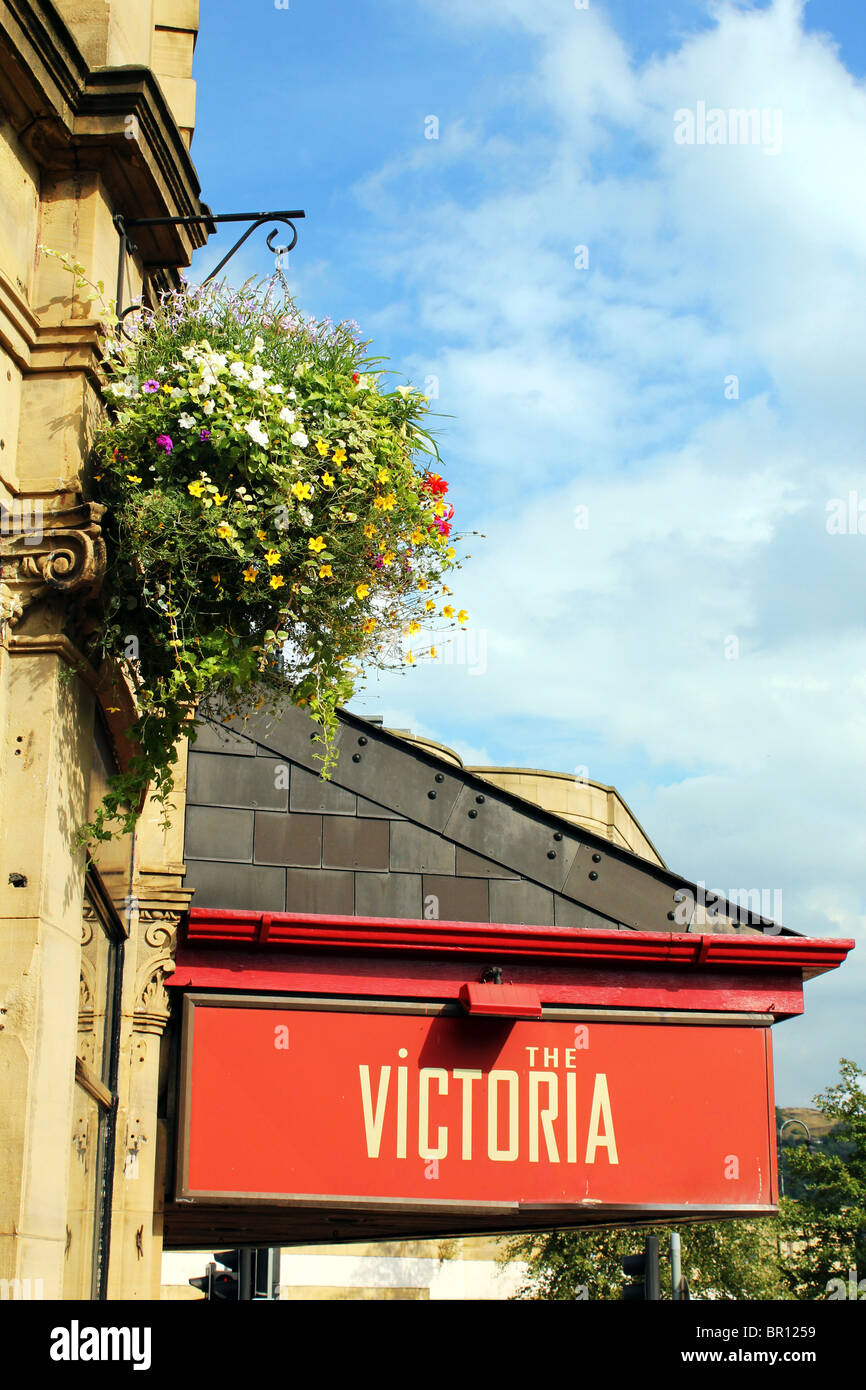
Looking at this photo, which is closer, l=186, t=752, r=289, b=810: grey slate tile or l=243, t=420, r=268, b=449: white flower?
l=243, t=420, r=268, b=449: white flower

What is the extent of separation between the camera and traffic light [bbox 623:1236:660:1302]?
1199 centimetres

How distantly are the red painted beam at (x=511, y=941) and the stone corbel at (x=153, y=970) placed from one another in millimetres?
211

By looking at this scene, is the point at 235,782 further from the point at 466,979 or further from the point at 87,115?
the point at 87,115

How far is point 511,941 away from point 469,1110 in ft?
4.03

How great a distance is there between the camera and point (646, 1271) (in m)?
12.1

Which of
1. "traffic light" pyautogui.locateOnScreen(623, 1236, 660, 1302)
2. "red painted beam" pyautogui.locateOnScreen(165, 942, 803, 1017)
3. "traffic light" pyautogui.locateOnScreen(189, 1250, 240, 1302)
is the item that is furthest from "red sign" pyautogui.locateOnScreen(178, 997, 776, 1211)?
"traffic light" pyautogui.locateOnScreen(189, 1250, 240, 1302)

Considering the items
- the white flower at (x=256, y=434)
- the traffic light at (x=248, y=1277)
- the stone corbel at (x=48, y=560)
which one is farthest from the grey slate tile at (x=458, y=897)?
the white flower at (x=256, y=434)

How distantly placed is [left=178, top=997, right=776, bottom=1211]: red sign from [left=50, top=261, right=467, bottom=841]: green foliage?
3737 mm

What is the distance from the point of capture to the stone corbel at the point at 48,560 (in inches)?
261

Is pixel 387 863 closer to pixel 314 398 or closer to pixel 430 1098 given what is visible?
pixel 430 1098

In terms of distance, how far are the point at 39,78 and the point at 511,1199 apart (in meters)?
7.78

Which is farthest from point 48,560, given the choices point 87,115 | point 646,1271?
point 646,1271

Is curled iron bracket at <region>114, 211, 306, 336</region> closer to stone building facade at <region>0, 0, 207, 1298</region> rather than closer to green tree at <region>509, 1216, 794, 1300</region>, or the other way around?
stone building facade at <region>0, 0, 207, 1298</region>
